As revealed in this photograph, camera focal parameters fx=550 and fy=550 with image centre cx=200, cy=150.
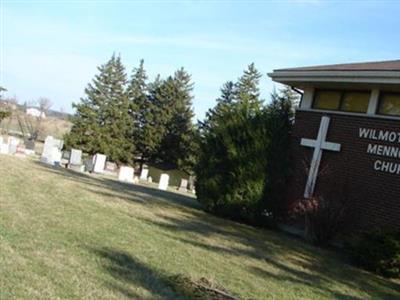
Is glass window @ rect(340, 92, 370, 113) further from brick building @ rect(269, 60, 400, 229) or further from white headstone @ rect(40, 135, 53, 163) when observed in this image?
white headstone @ rect(40, 135, 53, 163)

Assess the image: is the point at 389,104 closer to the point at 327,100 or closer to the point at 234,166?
the point at 327,100

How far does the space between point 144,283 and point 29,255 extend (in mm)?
1366

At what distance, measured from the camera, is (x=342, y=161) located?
13.7 m

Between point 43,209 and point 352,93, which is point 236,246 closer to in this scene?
point 43,209

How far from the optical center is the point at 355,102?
14.1m

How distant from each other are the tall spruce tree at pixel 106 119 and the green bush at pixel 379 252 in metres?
51.3

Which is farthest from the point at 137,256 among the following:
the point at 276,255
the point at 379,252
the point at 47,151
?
the point at 47,151

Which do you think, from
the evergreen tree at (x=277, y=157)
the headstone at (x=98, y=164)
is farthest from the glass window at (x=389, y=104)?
the headstone at (x=98, y=164)

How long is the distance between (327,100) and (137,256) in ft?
29.8

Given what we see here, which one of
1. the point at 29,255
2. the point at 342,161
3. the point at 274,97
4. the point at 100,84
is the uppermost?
the point at 100,84

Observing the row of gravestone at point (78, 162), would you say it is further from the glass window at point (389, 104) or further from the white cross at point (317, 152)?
the glass window at point (389, 104)

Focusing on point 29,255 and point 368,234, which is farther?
point 368,234

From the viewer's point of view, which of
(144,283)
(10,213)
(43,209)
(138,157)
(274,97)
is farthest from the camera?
(138,157)

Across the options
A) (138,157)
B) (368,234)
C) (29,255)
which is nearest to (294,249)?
(368,234)
